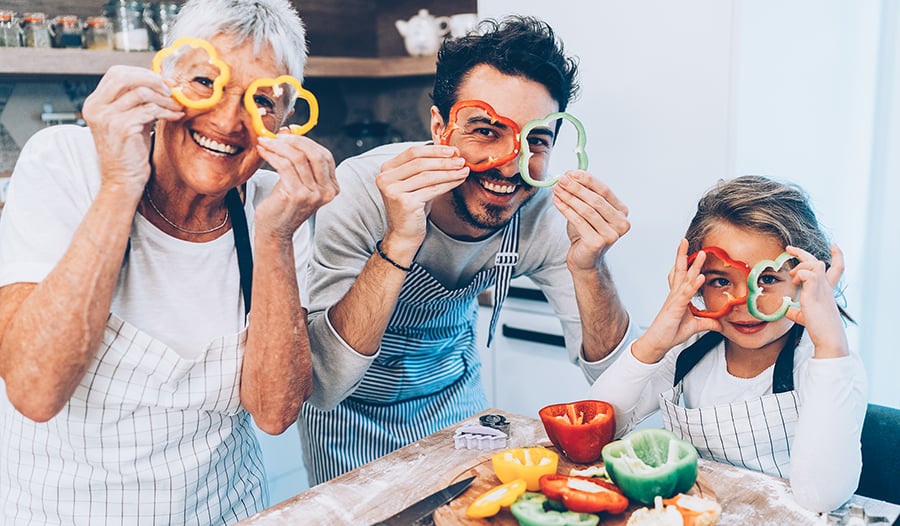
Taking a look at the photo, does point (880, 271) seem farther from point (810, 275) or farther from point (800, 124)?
point (810, 275)

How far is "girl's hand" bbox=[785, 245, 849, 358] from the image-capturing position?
113 centimetres

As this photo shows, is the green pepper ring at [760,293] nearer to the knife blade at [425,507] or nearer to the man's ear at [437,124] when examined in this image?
the knife blade at [425,507]

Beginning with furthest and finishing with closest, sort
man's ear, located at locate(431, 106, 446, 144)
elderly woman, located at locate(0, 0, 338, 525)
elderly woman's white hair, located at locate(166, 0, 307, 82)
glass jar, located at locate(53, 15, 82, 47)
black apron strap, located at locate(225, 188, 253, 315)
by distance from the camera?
glass jar, located at locate(53, 15, 82, 47) → man's ear, located at locate(431, 106, 446, 144) → black apron strap, located at locate(225, 188, 253, 315) → elderly woman's white hair, located at locate(166, 0, 307, 82) → elderly woman, located at locate(0, 0, 338, 525)

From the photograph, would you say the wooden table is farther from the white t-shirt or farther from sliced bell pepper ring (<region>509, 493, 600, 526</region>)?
the white t-shirt

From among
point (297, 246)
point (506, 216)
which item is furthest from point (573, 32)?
point (297, 246)

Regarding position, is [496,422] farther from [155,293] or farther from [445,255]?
[155,293]

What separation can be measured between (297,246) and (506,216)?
435 mm

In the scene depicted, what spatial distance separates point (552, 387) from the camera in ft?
8.11

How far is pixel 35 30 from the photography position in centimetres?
217

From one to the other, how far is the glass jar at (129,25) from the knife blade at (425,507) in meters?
1.83

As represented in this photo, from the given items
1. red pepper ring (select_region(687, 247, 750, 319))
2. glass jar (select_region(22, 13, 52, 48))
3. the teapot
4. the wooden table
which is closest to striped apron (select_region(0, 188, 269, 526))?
the wooden table

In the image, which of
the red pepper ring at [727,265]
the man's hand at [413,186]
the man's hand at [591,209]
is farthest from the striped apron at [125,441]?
the red pepper ring at [727,265]

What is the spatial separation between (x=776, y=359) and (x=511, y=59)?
73cm

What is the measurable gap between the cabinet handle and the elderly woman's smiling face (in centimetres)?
143
